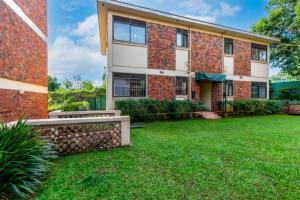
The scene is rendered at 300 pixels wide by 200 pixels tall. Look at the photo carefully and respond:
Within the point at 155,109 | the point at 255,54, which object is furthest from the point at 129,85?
the point at 255,54

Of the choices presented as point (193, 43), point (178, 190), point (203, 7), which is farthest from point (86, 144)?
point (203, 7)

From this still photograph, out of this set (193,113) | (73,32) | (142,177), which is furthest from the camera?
(73,32)

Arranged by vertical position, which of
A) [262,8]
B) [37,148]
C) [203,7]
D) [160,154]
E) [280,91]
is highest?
[262,8]

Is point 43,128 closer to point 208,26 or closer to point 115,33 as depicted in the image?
point 115,33

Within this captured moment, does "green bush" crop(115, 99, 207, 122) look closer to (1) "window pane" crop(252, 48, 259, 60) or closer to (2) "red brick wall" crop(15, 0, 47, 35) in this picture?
(2) "red brick wall" crop(15, 0, 47, 35)

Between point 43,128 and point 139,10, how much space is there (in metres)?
9.51

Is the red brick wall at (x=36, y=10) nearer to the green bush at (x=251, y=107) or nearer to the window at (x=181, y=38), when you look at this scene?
the window at (x=181, y=38)

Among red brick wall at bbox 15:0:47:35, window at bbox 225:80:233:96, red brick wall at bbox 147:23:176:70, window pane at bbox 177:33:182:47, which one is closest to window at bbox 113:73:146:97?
red brick wall at bbox 147:23:176:70

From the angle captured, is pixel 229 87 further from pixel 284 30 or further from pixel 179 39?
pixel 284 30

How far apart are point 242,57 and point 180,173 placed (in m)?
15.5

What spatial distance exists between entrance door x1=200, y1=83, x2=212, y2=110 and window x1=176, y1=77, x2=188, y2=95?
91.6 inches

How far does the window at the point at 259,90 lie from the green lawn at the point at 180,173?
486 inches

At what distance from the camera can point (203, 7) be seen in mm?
17875

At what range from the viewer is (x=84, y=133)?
552cm
